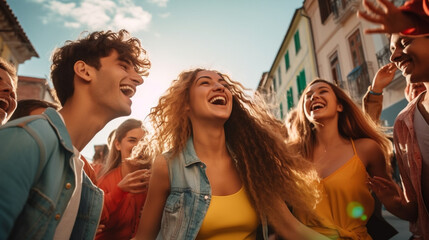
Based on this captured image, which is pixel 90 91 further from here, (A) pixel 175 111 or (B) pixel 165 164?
(A) pixel 175 111

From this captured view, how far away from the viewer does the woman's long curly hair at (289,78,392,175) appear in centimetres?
314

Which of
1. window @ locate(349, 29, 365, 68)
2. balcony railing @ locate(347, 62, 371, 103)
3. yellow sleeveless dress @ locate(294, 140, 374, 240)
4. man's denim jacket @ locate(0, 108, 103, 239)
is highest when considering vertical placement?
window @ locate(349, 29, 365, 68)

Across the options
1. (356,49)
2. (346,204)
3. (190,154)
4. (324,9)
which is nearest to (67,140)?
(190,154)

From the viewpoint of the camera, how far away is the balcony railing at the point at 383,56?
33.9ft

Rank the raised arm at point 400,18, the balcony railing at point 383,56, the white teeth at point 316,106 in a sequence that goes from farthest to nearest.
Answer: the balcony railing at point 383,56 < the white teeth at point 316,106 < the raised arm at point 400,18

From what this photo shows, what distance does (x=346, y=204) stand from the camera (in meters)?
2.50

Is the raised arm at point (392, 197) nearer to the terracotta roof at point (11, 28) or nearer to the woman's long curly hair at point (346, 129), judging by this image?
the woman's long curly hair at point (346, 129)

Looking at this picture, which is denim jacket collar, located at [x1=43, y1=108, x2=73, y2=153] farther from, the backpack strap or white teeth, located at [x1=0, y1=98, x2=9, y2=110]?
white teeth, located at [x1=0, y1=98, x2=9, y2=110]

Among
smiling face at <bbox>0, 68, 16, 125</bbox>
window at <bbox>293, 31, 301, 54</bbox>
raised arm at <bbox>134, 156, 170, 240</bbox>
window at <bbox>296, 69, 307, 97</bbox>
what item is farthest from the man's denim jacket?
window at <bbox>293, 31, 301, 54</bbox>

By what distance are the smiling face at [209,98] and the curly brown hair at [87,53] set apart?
68 cm

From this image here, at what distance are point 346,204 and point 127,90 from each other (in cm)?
234

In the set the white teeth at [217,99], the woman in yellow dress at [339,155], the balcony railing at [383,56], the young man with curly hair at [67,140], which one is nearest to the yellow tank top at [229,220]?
the woman in yellow dress at [339,155]

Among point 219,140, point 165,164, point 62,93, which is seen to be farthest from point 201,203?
point 62,93

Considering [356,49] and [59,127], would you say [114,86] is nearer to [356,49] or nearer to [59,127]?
[59,127]
